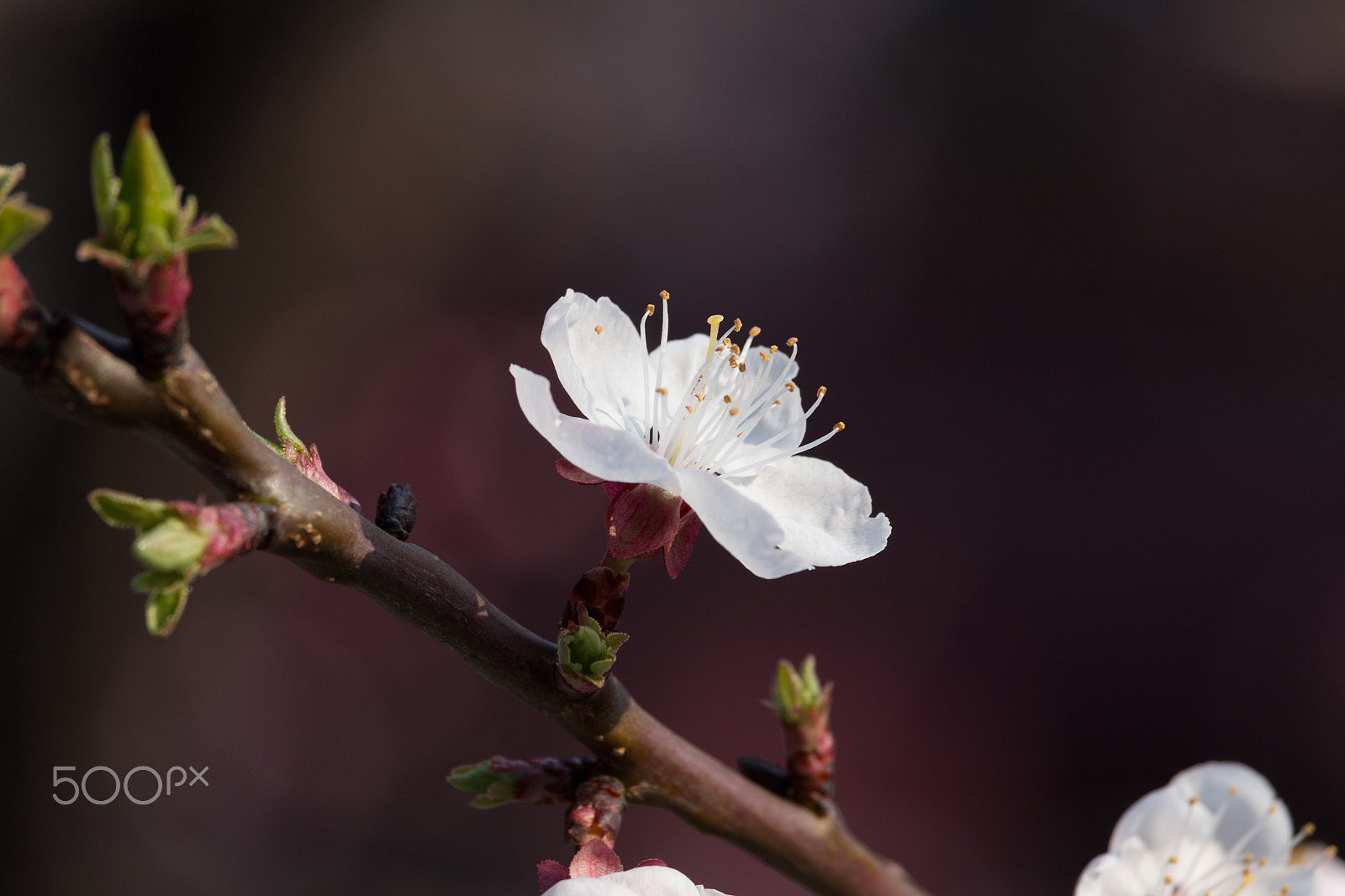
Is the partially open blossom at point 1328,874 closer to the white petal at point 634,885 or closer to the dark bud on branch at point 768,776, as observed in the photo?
the dark bud on branch at point 768,776

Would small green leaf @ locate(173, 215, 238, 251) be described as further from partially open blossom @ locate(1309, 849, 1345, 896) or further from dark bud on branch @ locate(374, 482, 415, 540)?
A: partially open blossom @ locate(1309, 849, 1345, 896)

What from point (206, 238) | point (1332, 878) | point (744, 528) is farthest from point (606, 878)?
point (1332, 878)

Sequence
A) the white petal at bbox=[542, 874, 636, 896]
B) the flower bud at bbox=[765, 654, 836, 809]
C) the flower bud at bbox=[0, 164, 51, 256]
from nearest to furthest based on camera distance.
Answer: the flower bud at bbox=[0, 164, 51, 256]
the white petal at bbox=[542, 874, 636, 896]
the flower bud at bbox=[765, 654, 836, 809]

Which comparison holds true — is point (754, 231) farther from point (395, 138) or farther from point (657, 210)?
point (395, 138)

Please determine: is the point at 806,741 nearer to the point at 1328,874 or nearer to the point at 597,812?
the point at 597,812

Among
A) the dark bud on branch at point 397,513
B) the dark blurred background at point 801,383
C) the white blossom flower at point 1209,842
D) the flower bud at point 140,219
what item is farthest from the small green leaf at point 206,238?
the dark blurred background at point 801,383

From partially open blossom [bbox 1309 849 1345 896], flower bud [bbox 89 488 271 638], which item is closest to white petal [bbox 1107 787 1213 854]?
partially open blossom [bbox 1309 849 1345 896]

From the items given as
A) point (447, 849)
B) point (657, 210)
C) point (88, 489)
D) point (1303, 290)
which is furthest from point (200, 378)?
point (1303, 290)
